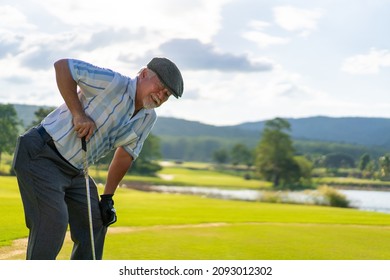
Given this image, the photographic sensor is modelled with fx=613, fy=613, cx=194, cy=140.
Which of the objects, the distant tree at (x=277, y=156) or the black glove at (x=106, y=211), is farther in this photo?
the distant tree at (x=277, y=156)

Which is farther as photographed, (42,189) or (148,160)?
(148,160)

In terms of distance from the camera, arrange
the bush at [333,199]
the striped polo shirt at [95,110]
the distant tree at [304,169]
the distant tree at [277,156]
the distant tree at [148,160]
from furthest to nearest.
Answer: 1. the distant tree at [148,160]
2. the distant tree at [277,156]
3. the distant tree at [304,169]
4. the bush at [333,199]
5. the striped polo shirt at [95,110]

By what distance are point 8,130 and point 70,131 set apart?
31.5 meters

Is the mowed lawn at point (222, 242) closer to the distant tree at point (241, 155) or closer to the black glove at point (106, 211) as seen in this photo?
the black glove at point (106, 211)

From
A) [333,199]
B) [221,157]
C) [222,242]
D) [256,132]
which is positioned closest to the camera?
[222,242]

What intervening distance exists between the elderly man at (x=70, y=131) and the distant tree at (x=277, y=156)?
55.1m

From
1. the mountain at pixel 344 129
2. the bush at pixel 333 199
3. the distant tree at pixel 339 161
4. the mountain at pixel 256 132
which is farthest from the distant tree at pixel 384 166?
the mountain at pixel 256 132

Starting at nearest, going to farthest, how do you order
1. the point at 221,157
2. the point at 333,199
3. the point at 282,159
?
the point at 333,199, the point at 282,159, the point at 221,157

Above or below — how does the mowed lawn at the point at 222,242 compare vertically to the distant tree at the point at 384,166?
below

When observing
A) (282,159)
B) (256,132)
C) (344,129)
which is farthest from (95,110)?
(256,132)

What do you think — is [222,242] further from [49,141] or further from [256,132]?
[256,132]

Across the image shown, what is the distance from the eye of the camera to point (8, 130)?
33.9 metres

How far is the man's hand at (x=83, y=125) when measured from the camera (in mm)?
3738
